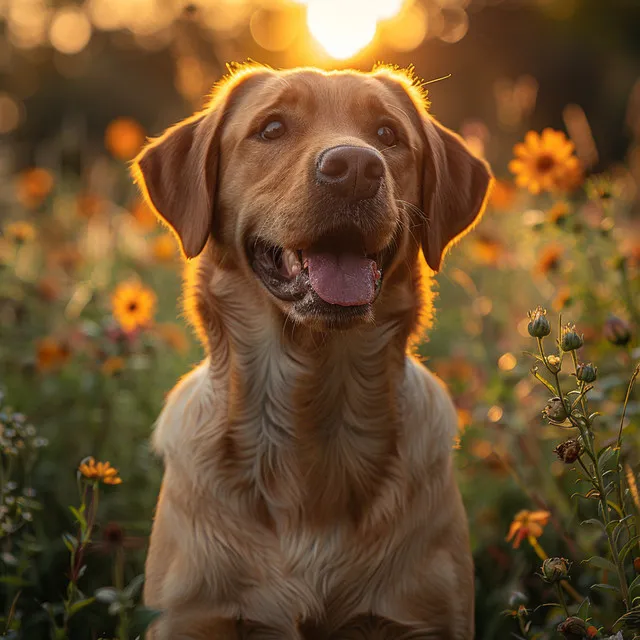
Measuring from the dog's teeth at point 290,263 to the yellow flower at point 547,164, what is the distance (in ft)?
4.68

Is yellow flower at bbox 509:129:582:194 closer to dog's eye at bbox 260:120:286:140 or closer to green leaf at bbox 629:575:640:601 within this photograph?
dog's eye at bbox 260:120:286:140

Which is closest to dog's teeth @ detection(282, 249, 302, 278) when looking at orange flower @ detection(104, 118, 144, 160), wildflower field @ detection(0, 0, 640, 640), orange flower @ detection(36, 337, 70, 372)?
wildflower field @ detection(0, 0, 640, 640)

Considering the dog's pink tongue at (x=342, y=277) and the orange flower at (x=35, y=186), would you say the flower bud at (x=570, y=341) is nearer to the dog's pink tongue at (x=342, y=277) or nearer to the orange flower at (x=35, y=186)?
the dog's pink tongue at (x=342, y=277)

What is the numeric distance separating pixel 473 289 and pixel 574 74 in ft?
47.9

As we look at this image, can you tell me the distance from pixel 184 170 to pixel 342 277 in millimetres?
775

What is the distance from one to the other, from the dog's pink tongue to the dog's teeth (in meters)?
0.05

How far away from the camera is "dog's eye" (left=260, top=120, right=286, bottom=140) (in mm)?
2920

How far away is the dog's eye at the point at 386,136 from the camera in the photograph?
9.85 ft

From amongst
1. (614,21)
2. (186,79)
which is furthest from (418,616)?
(614,21)

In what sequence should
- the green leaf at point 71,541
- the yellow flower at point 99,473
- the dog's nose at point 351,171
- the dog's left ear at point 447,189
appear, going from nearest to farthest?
1. the green leaf at point 71,541
2. the yellow flower at point 99,473
3. the dog's nose at point 351,171
4. the dog's left ear at point 447,189

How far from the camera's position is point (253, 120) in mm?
2924

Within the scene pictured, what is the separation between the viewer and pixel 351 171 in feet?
8.33

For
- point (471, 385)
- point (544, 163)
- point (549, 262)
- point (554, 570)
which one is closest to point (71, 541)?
point (554, 570)

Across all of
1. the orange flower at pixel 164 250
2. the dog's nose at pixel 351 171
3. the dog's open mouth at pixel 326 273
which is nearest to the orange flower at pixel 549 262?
the dog's open mouth at pixel 326 273
